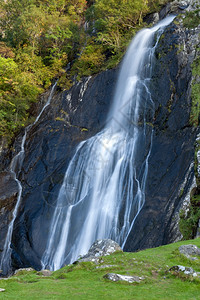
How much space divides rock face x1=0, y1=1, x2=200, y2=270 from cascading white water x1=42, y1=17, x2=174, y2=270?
0.62 meters

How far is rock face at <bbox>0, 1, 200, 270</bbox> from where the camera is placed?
14.5 m

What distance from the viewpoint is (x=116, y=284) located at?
6395 millimetres

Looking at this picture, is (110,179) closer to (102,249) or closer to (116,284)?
(102,249)

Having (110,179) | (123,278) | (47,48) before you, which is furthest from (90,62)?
(123,278)

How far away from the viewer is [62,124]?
22.9 metres

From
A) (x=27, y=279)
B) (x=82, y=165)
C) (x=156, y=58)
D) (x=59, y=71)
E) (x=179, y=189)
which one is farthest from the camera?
(x=59, y=71)

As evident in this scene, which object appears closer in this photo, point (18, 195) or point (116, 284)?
point (116, 284)

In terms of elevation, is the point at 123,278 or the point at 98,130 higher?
the point at 98,130

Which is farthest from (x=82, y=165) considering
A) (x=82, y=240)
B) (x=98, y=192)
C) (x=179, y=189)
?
(x=179, y=189)

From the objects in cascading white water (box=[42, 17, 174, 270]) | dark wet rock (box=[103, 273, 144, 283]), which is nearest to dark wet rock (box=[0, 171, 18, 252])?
cascading white water (box=[42, 17, 174, 270])

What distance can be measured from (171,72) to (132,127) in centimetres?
479

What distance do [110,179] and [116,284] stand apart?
1136 cm

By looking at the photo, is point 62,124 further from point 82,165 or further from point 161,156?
point 161,156

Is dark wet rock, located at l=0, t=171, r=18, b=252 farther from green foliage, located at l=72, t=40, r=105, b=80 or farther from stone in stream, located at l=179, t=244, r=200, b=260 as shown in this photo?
stone in stream, located at l=179, t=244, r=200, b=260
